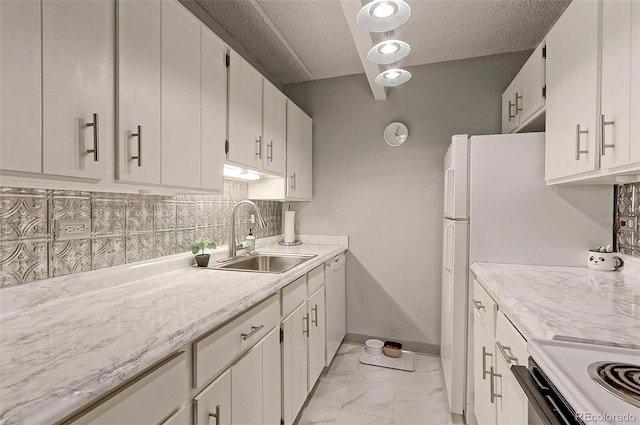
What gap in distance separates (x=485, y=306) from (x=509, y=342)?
15.2 inches

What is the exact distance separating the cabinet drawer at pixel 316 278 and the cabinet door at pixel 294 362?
16 centimetres

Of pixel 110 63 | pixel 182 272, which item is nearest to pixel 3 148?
pixel 110 63

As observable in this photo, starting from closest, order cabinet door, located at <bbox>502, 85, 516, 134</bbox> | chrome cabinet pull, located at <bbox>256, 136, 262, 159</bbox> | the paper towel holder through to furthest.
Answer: chrome cabinet pull, located at <bbox>256, 136, 262, 159</bbox>
cabinet door, located at <bbox>502, 85, 516, 134</bbox>
the paper towel holder

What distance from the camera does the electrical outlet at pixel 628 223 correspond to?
5.09 ft

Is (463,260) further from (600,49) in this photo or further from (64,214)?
(64,214)

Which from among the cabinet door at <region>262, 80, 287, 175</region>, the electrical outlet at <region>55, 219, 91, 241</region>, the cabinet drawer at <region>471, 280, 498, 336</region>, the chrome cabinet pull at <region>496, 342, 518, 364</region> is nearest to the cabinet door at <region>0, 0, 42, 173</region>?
the electrical outlet at <region>55, 219, 91, 241</region>

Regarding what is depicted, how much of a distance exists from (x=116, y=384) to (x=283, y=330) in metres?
1.01

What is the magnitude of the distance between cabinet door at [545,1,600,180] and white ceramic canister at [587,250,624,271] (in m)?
0.48

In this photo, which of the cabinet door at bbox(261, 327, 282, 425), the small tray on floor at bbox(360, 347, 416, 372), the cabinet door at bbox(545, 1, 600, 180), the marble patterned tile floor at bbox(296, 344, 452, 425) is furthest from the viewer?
the small tray on floor at bbox(360, 347, 416, 372)

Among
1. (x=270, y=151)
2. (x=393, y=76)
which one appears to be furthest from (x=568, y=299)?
(x=270, y=151)

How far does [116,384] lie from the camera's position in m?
0.65

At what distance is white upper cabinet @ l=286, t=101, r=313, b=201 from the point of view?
2.56 m

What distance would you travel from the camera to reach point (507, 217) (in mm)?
1802

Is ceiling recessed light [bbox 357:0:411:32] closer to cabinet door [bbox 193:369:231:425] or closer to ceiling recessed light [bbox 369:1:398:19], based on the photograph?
ceiling recessed light [bbox 369:1:398:19]
